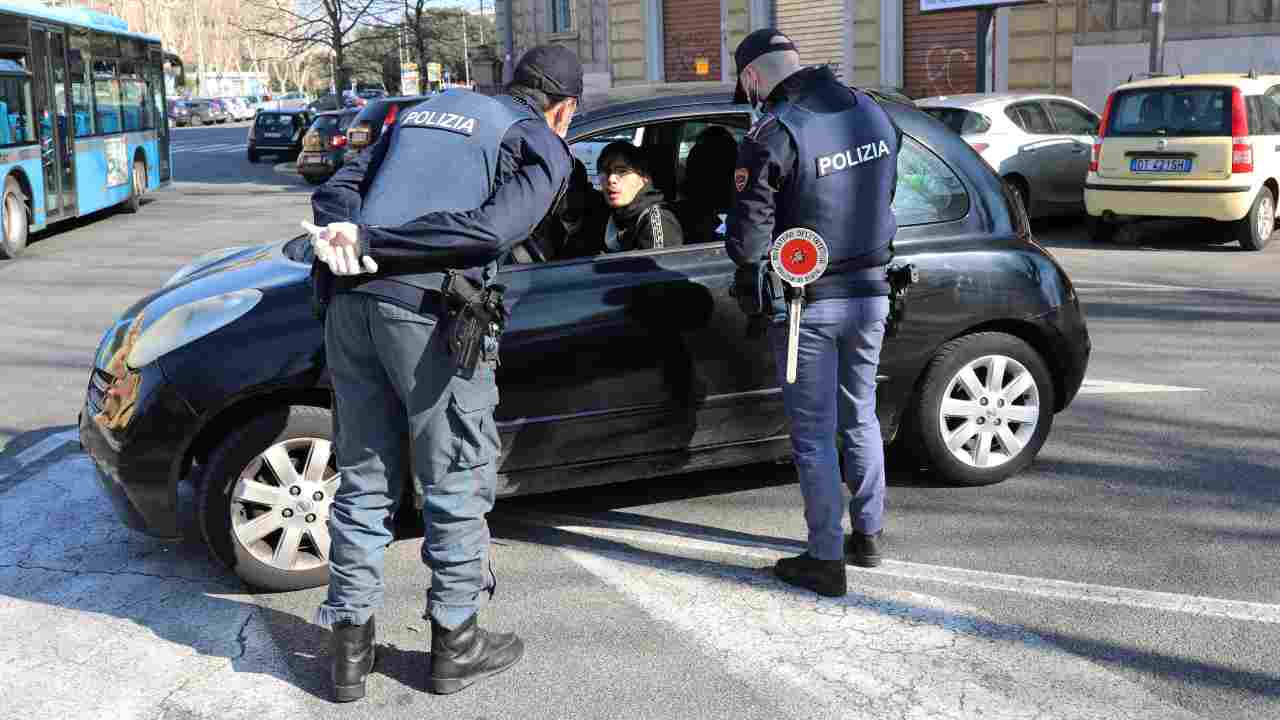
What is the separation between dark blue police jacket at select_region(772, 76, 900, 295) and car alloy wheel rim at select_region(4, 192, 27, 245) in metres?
12.2

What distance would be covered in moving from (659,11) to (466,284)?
2762cm

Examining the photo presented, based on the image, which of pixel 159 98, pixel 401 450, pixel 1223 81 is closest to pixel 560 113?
pixel 401 450

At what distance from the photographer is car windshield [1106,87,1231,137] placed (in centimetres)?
1252

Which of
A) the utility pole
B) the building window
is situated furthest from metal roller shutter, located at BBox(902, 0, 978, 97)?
the building window

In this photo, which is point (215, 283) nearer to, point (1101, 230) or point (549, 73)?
point (549, 73)

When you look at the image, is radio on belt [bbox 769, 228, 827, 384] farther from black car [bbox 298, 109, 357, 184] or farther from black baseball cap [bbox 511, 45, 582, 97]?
black car [bbox 298, 109, 357, 184]

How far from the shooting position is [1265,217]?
12.6m

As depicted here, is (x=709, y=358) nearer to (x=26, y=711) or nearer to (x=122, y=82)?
(x=26, y=711)

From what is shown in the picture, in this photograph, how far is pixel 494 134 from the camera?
3.57 meters

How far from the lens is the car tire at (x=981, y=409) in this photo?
5.21 metres

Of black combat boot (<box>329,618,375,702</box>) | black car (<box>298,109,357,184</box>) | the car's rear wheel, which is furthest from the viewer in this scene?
black car (<box>298,109,357,184</box>)

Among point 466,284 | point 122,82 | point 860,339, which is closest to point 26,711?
point 466,284

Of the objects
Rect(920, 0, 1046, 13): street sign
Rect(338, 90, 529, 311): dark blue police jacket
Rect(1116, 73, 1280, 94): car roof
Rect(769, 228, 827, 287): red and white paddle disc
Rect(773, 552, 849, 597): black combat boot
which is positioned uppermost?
Rect(920, 0, 1046, 13): street sign

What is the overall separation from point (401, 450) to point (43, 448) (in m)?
3.27
